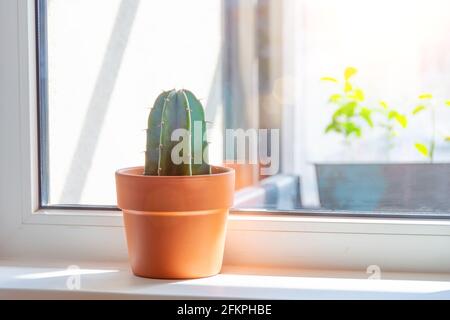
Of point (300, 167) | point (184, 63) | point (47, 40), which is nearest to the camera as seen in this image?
point (47, 40)

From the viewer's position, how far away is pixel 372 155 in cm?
234

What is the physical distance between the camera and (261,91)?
2.45m

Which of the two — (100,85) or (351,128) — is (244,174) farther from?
(351,128)

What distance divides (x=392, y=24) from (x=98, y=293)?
1.80 metres

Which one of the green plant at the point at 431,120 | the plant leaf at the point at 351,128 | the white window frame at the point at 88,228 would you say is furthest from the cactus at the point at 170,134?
the plant leaf at the point at 351,128

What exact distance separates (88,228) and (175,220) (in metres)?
0.23

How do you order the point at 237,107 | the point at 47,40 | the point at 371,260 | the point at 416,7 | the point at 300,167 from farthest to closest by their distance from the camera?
the point at 300,167
the point at 416,7
the point at 237,107
the point at 47,40
the point at 371,260

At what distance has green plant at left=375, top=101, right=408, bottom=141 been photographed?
61.6 inches

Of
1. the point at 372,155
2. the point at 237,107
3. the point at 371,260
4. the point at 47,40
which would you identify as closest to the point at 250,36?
the point at 237,107

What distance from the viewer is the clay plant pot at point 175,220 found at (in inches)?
33.6

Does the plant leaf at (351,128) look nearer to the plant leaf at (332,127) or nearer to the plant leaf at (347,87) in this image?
the plant leaf at (332,127)

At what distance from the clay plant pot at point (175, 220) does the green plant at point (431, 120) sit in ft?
2.18

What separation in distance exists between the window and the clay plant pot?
17 cm

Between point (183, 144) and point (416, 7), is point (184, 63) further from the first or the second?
point (416, 7)
